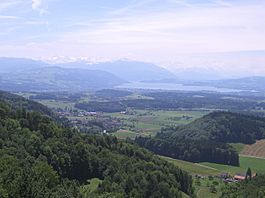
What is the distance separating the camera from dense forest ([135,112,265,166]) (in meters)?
114

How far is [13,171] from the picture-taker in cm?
3797

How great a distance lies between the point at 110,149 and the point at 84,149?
34.2ft

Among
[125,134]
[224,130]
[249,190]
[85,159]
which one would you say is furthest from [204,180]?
[125,134]

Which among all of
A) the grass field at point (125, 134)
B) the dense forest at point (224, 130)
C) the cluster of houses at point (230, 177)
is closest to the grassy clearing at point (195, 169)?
the cluster of houses at point (230, 177)

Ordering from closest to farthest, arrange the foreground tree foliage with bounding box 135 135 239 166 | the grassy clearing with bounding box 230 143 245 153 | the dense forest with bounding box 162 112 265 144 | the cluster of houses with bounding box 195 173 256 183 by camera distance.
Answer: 1. the cluster of houses with bounding box 195 173 256 183
2. the foreground tree foliage with bounding box 135 135 239 166
3. the grassy clearing with bounding box 230 143 245 153
4. the dense forest with bounding box 162 112 265 144

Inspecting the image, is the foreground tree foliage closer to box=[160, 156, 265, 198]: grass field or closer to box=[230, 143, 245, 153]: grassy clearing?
box=[160, 156, 265, 198]: grass field

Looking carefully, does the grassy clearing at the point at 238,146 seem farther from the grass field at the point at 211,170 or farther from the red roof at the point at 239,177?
the red roof at the point at 239,177

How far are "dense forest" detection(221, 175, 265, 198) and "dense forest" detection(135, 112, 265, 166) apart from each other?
36.3m

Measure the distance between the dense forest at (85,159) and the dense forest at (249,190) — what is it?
7.19 m

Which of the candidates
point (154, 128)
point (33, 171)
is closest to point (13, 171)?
point (33, 171)

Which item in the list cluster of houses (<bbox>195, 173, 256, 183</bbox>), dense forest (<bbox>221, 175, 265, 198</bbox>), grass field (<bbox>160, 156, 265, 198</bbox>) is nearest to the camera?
dense forest (<bbox>221, 175, 265, 198</bbox>)

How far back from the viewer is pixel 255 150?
12419 cm

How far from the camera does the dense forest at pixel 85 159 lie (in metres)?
56.4

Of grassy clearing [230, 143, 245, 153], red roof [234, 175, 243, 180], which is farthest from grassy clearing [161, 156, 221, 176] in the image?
grassy clearing [230, 143, 245, 153]
